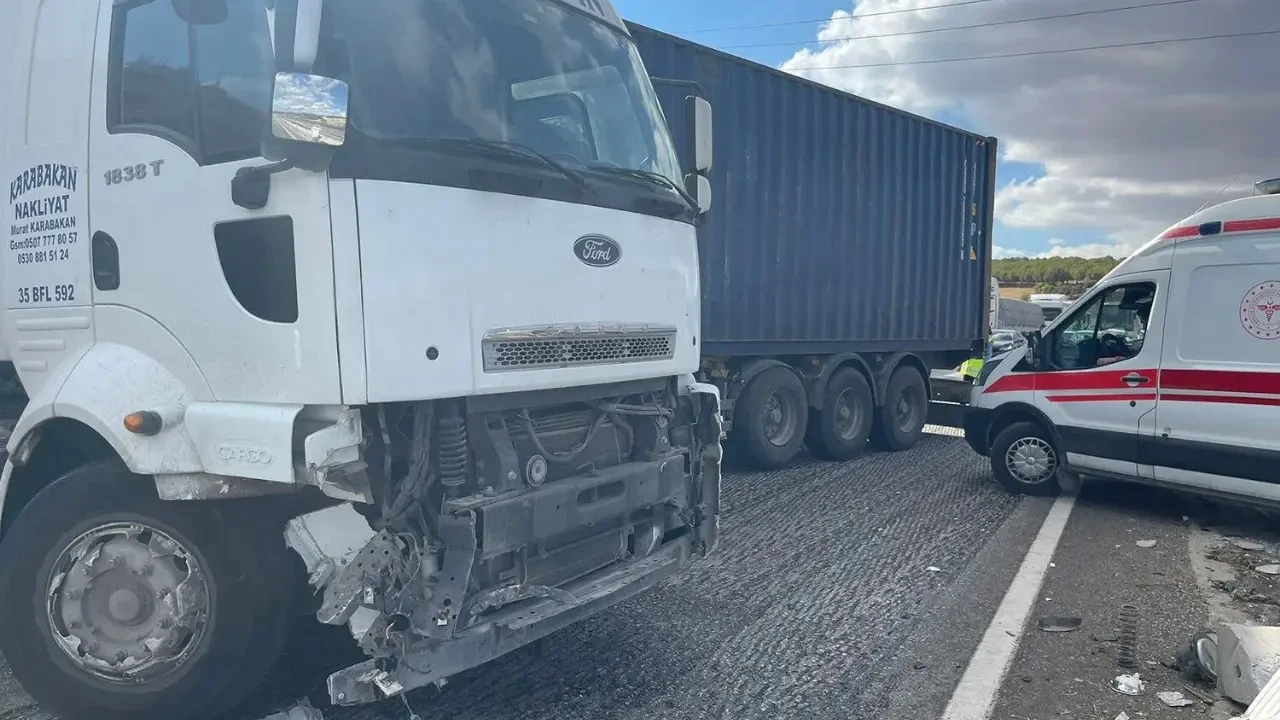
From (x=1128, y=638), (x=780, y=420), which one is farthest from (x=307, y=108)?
(x=780, y=420)

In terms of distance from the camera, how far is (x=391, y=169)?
9.02 feet

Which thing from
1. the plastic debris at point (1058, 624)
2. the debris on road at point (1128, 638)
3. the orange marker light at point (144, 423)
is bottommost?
the debris on road at point (1128, 638)

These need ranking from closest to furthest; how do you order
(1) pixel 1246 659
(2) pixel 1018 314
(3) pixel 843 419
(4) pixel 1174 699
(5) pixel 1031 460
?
(1) pixel 1246 659
(4) pixel 1174 699
(5) pixel 1031 460
(3) pixel 843 419
(2) pixel 1018 314

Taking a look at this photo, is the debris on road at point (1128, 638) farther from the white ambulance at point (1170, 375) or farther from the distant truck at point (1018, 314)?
→ the distant truck at point (1018, 314)

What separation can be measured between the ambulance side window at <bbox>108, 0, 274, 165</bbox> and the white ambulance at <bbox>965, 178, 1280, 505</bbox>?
646 cm

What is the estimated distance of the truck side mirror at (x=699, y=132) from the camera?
4.46m

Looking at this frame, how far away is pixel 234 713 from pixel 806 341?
6.50m

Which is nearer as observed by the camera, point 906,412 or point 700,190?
point 700,190

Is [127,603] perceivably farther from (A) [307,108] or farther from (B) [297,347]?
(A) [307,108]

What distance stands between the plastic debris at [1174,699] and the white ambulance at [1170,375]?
10.1ft

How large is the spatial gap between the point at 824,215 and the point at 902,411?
280 cm

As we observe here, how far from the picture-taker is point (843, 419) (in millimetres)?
9430

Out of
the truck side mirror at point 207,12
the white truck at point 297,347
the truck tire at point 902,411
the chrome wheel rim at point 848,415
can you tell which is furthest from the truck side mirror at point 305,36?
the truck tire at point 902,411

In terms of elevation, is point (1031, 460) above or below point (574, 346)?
below
